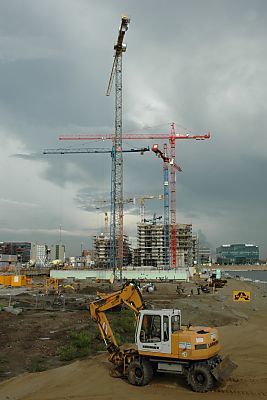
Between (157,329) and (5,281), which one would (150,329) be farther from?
(5,281)

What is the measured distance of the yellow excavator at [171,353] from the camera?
1356 cm

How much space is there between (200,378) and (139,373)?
2.29 metres

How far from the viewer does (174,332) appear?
46.1 feet

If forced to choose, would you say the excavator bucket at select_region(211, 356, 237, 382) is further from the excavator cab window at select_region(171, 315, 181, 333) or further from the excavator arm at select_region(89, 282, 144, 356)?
the excavator arm at select_region(89, 282, 144, 356)

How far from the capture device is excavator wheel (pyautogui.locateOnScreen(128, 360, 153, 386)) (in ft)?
47.7

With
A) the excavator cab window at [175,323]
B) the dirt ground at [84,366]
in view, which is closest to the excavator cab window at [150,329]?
the excavator cab window at [175,323]

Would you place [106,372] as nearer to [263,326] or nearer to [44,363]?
[44,363]

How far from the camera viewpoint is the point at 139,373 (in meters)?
14.8

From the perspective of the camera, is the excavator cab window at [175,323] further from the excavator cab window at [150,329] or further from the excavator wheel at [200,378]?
the excavator wheel at [200,378]

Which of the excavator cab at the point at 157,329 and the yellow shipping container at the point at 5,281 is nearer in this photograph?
the excavator cab at the point at 157,329

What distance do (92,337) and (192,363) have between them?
11389 mm

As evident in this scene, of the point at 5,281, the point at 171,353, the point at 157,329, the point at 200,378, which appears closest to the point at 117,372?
the point at 157,329

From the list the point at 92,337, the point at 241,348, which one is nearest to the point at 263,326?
the point at 241,348

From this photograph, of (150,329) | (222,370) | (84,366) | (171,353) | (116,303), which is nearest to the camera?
(171,353)
